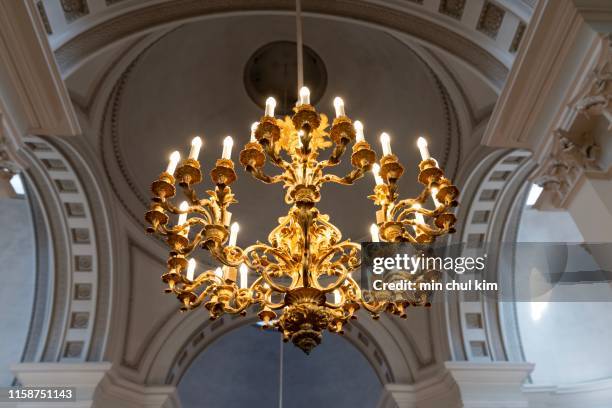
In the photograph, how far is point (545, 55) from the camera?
4367 mm

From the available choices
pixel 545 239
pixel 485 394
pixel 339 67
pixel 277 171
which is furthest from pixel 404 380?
pixel 339 67

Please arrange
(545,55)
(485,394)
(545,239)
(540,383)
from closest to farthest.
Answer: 1. (545,55)
2. (485,394)
3. (540,383)
4. (545,239)

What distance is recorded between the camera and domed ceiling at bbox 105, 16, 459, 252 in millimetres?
9047

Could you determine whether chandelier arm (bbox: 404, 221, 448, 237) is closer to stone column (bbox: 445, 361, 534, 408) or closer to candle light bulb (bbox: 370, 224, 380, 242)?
candle light bulb (bbox: 370, 224, 380, 242)

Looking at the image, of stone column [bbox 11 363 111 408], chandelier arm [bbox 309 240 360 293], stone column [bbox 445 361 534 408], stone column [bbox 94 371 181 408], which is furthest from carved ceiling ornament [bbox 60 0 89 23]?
stone column [bbox 445 361 534 408]

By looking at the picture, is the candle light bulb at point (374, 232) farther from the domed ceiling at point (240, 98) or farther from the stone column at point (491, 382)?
the domed ceiling at point (240, 98)

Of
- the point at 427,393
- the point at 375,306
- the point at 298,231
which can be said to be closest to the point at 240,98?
the point at 427,393

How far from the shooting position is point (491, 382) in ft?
27.2

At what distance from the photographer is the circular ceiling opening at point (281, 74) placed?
31.6 feet

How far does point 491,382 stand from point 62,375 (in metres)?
5.95

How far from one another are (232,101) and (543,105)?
648 cm

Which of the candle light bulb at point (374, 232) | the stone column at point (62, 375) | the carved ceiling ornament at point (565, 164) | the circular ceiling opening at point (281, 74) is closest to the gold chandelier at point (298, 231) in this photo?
the candle light bulb at point (374, 232)

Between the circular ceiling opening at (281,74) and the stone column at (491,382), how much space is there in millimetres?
4874

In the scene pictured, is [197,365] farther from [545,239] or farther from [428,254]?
[428,254]
